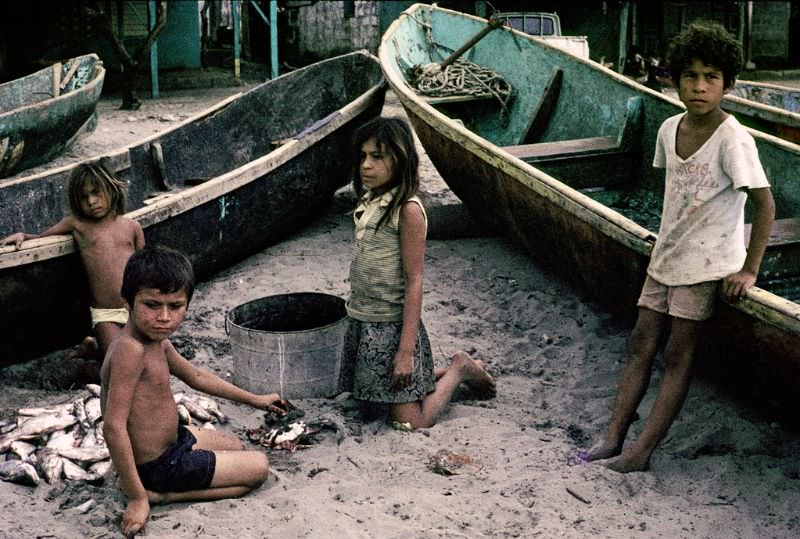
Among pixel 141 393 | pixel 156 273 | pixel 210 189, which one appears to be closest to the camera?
pixel 156 273

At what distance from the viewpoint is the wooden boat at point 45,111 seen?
7.62 m

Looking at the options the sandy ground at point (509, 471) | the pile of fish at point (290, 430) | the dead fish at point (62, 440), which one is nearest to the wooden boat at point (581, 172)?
the sandy ground at point (509, 471)

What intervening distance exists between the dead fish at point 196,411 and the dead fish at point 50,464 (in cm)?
58

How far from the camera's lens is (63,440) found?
3.46 m

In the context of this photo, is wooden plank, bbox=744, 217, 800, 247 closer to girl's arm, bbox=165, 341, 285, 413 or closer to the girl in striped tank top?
the girl in striped tank top

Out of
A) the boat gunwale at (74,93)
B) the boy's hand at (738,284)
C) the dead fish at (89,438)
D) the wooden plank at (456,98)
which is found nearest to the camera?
the boy's hand at (738,284)

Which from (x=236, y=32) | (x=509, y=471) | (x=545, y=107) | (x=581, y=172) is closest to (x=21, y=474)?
(x=509, y=471)

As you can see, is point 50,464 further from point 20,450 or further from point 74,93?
point 74,93

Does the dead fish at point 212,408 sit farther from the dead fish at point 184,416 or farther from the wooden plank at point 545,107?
the wooden plank at point 545,107

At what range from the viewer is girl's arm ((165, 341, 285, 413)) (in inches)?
126

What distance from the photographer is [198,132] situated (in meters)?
6.77

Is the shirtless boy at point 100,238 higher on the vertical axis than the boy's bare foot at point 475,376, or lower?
higher

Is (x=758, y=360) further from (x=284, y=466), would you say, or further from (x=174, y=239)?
(x=174, y=239)

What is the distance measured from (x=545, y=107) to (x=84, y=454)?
449 cm
